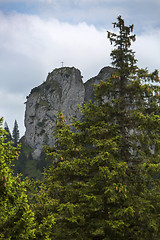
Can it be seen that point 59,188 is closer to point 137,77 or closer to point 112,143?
point 112,143

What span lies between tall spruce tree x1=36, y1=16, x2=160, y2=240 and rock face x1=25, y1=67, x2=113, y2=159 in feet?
400

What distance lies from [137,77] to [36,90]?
142934 mm

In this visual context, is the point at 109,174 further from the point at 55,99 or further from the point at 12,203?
the point at 55,99

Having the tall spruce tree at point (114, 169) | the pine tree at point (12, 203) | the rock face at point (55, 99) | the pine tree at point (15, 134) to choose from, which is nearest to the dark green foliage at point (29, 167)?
the pine tree at point (15, 134)

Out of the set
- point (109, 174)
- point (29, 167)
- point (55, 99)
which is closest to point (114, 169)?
point (109, 174)

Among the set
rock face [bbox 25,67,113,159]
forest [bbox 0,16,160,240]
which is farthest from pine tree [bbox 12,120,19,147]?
forest [bbox 0,16,160,240]

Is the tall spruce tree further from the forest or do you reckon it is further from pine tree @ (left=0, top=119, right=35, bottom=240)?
pine tree @ (left=0, top=119, right=35, bottom=240)

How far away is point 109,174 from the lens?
1109cm

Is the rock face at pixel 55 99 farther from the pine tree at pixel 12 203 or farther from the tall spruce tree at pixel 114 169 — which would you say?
the pine tree at pixel 12 203

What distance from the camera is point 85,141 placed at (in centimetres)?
1320

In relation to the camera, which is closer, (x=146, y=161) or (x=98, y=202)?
(x=98, y=202)

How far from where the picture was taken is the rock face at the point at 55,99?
139 metres

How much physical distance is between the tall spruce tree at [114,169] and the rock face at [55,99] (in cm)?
12205

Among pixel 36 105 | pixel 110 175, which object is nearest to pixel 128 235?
pixel 110 175
